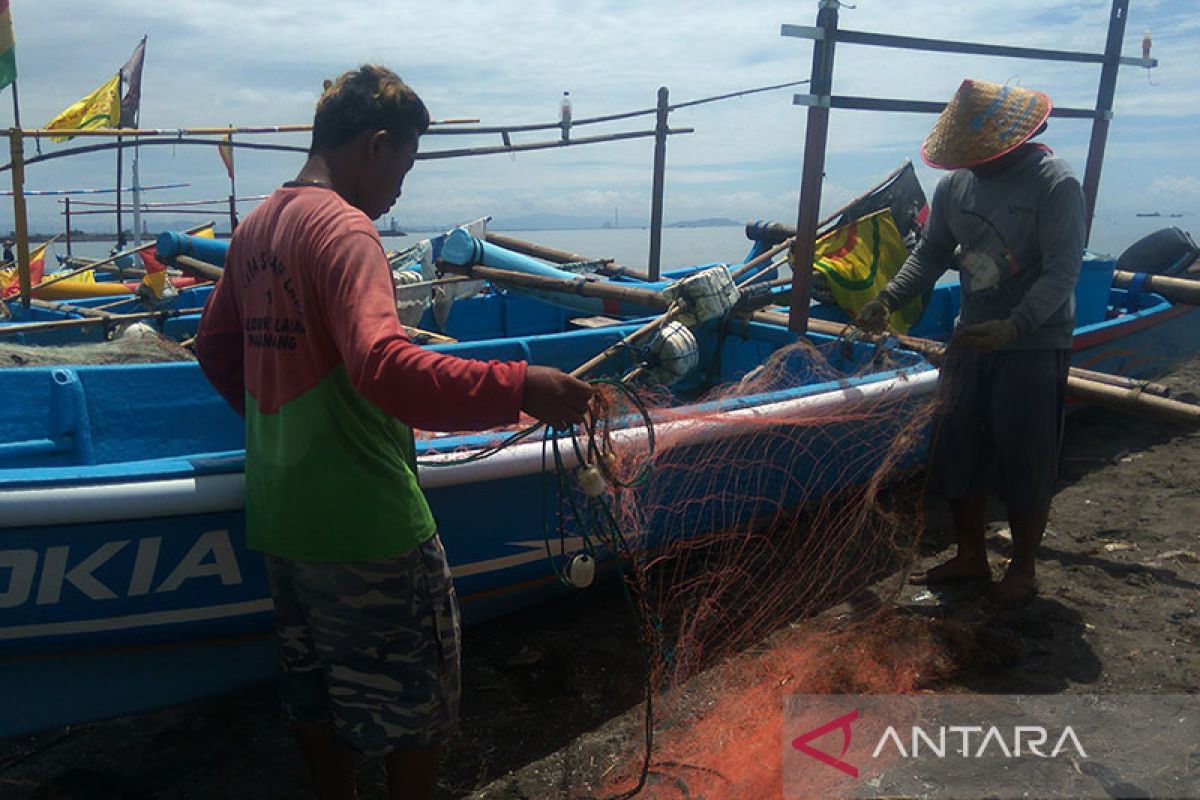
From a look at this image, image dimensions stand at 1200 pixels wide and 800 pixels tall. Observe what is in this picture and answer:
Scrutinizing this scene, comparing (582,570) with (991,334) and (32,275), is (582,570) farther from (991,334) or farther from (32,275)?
Answer: (32,275)

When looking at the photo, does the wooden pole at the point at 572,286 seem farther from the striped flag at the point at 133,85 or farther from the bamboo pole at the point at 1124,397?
the striped flag at the point at 133,85

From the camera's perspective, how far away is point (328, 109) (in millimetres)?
2270

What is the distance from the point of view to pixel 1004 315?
4.22 metres

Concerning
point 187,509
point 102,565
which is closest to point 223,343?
point 187,509

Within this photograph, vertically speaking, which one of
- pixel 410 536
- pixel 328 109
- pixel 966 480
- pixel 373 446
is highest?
pixel 328 109

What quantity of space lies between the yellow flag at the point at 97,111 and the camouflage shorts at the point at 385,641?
34.2 ft

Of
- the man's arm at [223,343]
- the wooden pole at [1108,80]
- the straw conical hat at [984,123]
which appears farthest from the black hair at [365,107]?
the wooden pole at [1108,80]

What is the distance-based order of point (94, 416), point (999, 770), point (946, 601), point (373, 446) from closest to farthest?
point (373, 446) < point (999, 770) < point (94, 416) < point (946, 601)

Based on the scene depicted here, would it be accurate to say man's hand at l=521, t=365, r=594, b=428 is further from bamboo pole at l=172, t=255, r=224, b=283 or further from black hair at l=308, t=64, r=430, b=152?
bamboo pole at l=172, t=255, r=224, b=283

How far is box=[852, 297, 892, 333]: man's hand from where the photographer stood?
4805mm

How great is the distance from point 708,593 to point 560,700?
3.33 ft

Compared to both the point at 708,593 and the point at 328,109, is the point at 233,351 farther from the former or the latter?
the point at 708,593

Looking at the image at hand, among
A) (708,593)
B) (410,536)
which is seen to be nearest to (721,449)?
(708,593)

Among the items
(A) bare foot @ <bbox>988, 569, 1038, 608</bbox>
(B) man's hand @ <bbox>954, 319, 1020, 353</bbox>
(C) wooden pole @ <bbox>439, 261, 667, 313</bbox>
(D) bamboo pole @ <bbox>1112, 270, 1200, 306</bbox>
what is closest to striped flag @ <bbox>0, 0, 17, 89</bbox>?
(C) wooden pole @ <bbox>439, 261, 667, 313</bbox>
